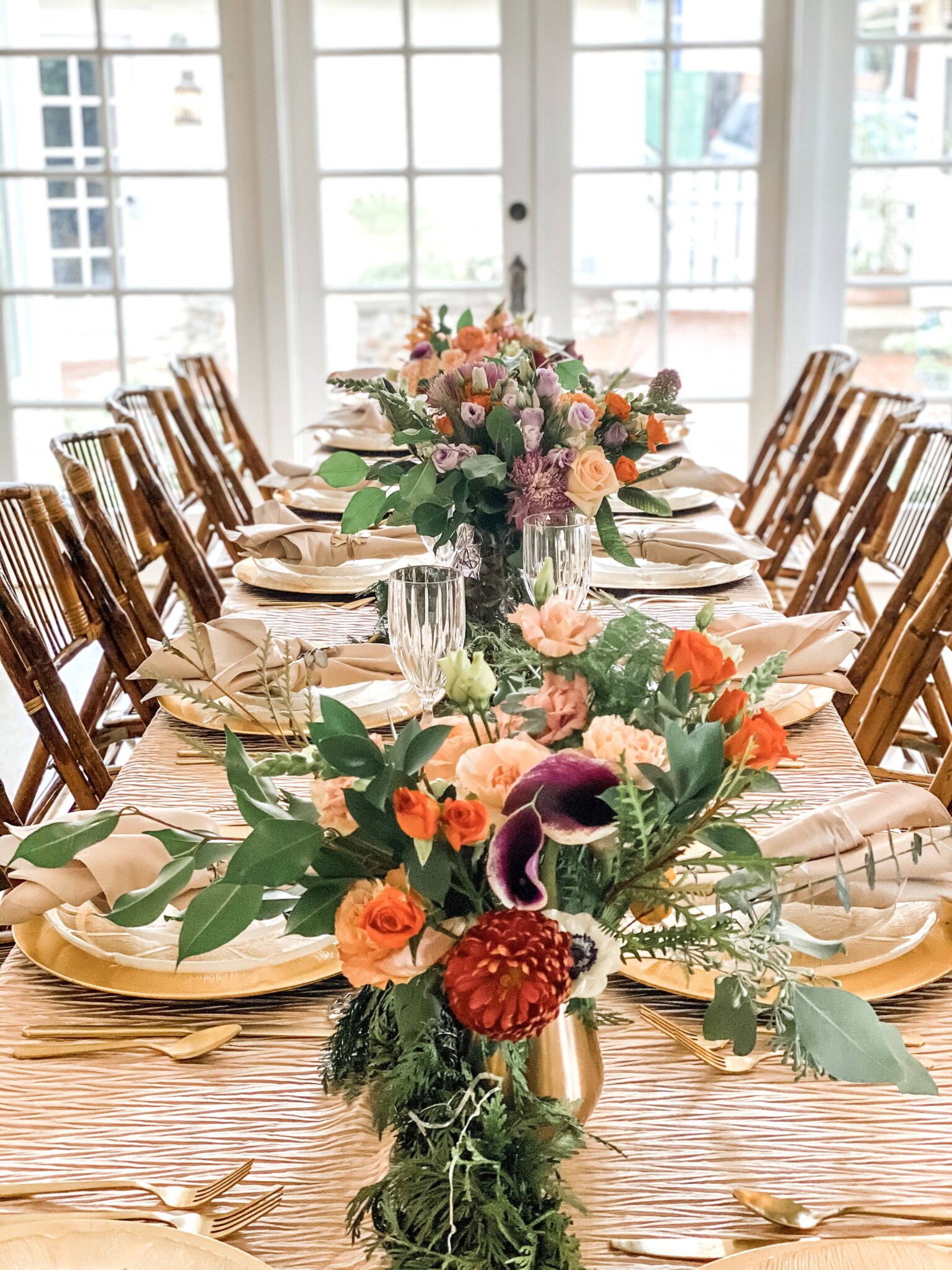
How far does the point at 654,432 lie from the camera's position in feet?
5.20

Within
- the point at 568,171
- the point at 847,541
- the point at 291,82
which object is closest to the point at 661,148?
the point at 568,171

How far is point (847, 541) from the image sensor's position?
2.49 metres

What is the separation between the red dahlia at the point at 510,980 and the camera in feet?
2.02

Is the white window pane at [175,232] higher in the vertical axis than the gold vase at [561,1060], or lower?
higher

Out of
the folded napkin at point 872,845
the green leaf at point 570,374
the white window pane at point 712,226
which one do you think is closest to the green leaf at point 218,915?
the folded napkin at point 872,845

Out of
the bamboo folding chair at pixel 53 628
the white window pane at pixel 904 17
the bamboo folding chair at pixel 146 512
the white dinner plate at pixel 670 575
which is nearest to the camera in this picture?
the bamboo folding chair at pixel 53 628

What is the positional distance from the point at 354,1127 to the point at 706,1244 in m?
0.21

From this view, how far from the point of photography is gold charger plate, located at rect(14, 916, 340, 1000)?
3.03 ft

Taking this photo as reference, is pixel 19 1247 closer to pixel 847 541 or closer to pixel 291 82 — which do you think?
pixel 847 541

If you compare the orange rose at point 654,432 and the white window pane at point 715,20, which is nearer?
the orange rose at point 654,432

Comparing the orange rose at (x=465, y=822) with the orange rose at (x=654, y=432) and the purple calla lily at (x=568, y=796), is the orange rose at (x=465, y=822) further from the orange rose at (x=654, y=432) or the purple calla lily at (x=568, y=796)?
the orange rose at (x=654, y=432)

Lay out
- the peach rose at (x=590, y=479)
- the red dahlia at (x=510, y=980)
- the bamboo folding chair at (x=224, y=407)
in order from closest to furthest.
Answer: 1. the red dahlia at (x=510, y=980)
2. the peach rose at (x=590, y=479)
3. the bamboo folding chair at (x=224, y=407)

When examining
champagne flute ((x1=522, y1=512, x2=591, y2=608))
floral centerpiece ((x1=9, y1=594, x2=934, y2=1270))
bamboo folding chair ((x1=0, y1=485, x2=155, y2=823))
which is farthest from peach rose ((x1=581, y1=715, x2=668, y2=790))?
bamboo folding chair ((x1=0, y1=485, x2=155, y2=823))

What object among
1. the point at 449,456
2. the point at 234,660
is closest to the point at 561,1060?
the point at 234,660
